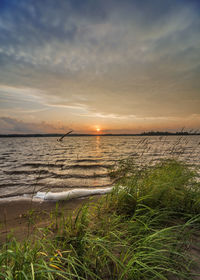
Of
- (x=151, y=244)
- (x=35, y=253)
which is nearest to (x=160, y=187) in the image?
(x=151, y=244)

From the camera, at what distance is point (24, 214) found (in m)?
4.00

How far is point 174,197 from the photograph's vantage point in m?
3.06

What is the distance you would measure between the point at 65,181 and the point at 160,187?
5788mm

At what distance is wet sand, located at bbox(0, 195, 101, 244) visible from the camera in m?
3.05

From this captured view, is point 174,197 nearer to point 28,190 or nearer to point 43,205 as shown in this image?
point 43,205

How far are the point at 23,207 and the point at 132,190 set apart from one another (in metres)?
3.61

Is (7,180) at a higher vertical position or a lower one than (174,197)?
lower

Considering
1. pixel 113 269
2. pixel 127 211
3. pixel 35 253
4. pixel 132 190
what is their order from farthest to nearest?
1. pixel 132 190
2. pixel 127 211
3. pixel 113 269
4. pixel 35 253

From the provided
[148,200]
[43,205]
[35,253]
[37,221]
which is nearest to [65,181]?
[43,205]

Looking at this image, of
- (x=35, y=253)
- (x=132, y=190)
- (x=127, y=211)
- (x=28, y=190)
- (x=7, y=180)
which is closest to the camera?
(x=35, y=253)

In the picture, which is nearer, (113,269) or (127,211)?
(113,269)

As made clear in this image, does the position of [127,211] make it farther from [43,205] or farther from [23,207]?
[23,207]

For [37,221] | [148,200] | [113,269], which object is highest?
[148,200]

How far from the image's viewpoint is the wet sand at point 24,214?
3054mm
